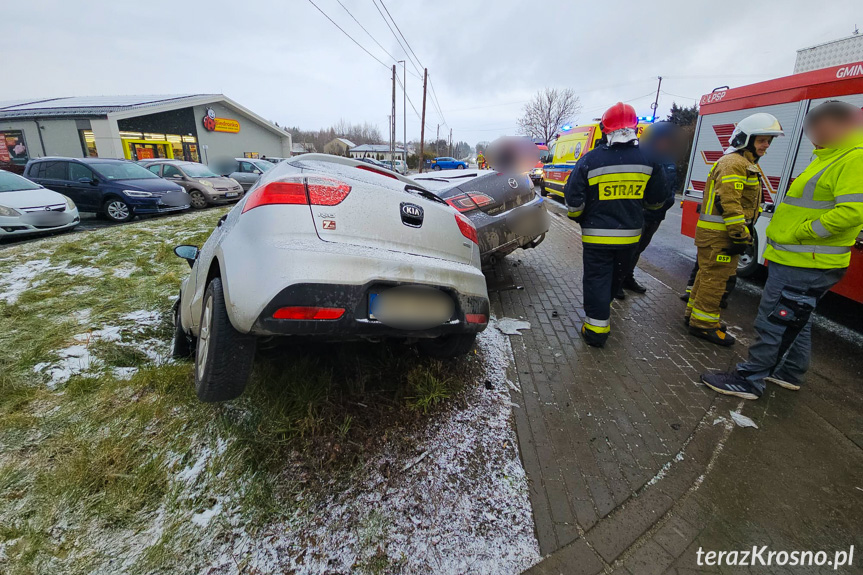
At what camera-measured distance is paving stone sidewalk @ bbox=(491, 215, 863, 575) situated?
5.69 feet

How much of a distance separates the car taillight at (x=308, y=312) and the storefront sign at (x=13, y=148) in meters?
31.5

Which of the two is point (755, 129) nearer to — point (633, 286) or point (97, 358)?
point (633, 286)

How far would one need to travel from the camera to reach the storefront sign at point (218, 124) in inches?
1022

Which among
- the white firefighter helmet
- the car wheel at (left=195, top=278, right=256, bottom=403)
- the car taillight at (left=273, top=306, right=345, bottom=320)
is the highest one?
the white firefighter helmet

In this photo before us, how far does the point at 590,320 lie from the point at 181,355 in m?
3.47

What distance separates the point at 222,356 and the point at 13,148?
3250 centimetres

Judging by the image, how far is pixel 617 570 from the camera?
1610mm

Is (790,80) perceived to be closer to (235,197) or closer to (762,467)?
(762,467)

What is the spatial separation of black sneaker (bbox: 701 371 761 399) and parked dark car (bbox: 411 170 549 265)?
7.50ft

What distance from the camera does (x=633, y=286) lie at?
5152mm

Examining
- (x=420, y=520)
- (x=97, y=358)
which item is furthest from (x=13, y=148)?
(x=420, y=520)

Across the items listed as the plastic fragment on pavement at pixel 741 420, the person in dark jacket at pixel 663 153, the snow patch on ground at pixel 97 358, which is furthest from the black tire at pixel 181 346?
the person in dark jacket at pixel 663 153

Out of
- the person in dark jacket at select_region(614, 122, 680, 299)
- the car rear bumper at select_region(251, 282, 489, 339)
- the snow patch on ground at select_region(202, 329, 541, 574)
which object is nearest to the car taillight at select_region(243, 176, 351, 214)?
the car rear bumper at select_region(251, 282, 489, 339)

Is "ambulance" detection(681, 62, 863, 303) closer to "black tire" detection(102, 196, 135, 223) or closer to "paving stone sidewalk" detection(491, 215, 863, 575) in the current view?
"paving stone sidewalk" detection(491, 215, 863, 575)
